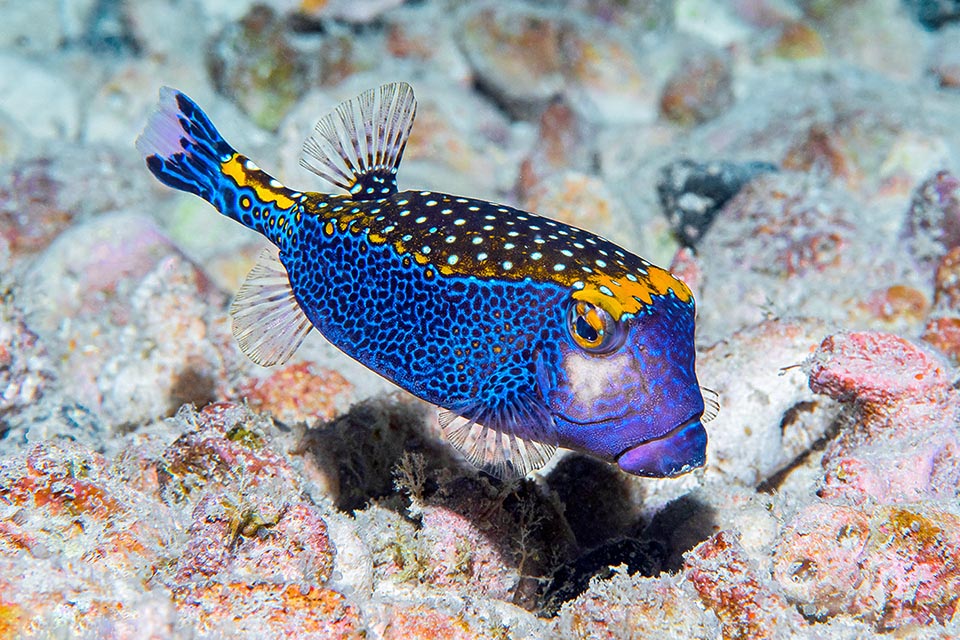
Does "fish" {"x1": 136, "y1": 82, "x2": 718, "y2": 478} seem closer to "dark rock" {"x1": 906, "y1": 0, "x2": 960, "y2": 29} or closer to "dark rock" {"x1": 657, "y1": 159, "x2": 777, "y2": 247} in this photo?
"dark rock" {"x1": 657, "y1": 159, "x2": 777, "y2": 247}

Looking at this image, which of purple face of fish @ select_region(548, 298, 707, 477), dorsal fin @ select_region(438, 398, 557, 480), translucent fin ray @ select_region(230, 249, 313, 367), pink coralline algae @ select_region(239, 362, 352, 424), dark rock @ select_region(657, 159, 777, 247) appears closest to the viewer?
purple face of fish @ select_region(548, 298, 707, 477)

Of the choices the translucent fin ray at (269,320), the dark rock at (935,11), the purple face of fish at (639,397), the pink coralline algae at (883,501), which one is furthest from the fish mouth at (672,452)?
the dark rock at (935,11)

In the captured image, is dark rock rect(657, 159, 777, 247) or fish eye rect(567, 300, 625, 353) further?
dark rock rect(657, 159, 777, 247)

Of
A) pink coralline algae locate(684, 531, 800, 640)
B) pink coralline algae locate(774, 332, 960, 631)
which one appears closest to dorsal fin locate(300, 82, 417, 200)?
pink coralline algae locate(684, 531, 800, 640)

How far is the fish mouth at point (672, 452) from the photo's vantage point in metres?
2.65

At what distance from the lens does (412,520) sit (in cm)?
346

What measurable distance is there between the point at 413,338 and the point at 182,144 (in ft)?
5.99

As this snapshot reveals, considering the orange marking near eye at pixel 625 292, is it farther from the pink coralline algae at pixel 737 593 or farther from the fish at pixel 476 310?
the pink coralline algae at pixel 737 593

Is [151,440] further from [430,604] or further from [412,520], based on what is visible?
[430,604]

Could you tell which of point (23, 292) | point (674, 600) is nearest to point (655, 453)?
point (674, 600)

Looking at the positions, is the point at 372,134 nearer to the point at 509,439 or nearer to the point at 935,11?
the point at 509,439

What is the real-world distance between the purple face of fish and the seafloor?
0.54 m

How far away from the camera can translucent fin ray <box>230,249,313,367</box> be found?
11.7 ft

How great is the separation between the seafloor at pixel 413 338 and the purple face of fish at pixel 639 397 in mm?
540
